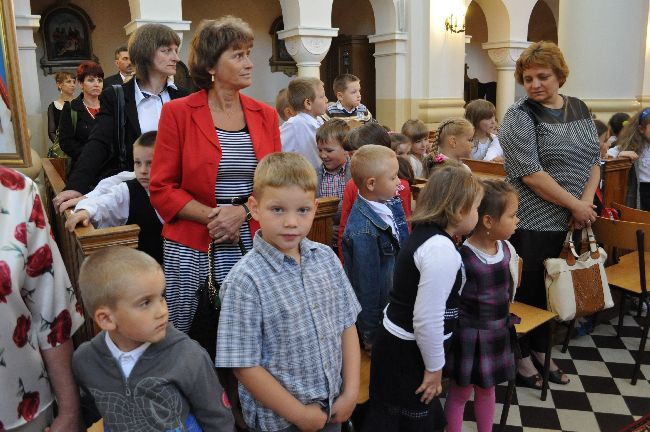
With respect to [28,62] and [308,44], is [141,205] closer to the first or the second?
[28,62]

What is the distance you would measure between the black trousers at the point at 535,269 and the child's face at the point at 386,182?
3.58 ft

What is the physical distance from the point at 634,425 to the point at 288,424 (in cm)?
197

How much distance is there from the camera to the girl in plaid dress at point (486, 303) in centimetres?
226

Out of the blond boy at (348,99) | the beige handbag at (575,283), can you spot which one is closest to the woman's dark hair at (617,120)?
the blond boy at (348,99)

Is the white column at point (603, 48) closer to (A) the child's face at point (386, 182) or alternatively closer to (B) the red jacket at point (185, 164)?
(A) the child's face at point (386, 182)

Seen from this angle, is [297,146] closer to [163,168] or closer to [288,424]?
[163,168]

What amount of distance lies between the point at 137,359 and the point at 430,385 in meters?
1.09

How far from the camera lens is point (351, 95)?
4.97m

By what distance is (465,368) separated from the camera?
2.26 meters

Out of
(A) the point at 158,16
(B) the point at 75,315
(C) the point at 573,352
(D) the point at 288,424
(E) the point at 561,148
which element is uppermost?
(A) the point at 158,16

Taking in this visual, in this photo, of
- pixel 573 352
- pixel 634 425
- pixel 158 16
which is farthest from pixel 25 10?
pixel 634 425

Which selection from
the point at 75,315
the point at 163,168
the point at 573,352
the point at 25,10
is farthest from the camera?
the point at 25,10

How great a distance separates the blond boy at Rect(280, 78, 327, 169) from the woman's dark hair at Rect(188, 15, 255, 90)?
4.69 ft

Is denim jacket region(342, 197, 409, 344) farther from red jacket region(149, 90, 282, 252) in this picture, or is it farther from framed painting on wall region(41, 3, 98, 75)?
framed painting on wall region(41, 3, 98, 75)
